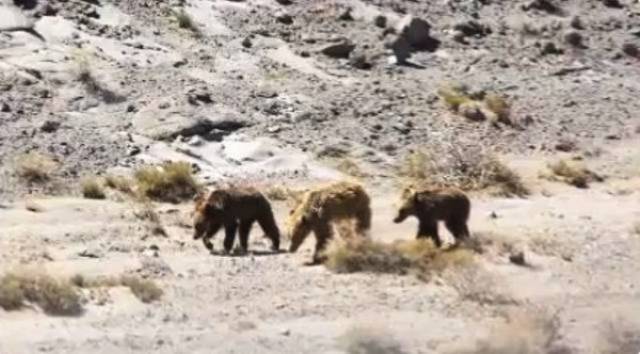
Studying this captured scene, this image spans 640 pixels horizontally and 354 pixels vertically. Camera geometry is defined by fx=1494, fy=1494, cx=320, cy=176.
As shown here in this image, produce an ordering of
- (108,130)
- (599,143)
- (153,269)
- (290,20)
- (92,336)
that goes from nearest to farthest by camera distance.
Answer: (92,336), (153,269), (108,130), (599,143), (290,20)

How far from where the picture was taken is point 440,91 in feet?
98.4

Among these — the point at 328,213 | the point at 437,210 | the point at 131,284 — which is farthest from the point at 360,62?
the point at 131,284

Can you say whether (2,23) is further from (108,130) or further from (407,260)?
(407,260)

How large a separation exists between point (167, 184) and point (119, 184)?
0.72m

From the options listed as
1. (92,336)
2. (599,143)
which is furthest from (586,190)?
(92,336)

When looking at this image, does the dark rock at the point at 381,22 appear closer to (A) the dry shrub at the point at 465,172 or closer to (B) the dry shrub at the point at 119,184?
(A) the dry shrub at the point at 465,172

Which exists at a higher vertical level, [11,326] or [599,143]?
[11,326]

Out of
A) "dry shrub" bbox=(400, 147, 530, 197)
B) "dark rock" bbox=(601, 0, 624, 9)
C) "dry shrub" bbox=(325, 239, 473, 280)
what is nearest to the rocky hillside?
"dry shrub" bbox=(400, 147, 530, 197)

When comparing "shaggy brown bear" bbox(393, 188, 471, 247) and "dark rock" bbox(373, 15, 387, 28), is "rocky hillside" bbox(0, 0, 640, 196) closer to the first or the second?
"dark rock" bbox(373, 15, 387, 28)

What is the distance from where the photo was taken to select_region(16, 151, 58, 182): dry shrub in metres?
22.5

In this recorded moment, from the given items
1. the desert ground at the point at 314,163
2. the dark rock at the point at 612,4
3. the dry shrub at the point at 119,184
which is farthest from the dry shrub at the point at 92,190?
the dark rock at the point at 612,4

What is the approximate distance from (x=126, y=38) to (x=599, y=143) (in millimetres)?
9527

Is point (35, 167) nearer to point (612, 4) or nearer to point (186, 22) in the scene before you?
point (186, 22)

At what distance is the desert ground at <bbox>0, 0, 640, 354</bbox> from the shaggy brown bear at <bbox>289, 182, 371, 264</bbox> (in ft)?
1.08
